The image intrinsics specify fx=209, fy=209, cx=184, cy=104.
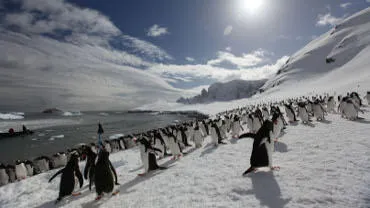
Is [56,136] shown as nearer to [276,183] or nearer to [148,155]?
[148,155]

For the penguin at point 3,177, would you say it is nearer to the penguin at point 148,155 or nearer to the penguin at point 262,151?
the penguin at point 148,155

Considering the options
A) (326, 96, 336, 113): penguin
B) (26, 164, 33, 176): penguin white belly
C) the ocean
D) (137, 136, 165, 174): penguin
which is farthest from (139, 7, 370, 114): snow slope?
(137, 136, 165, 174): penguin

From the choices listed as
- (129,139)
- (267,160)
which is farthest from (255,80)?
(267,160)

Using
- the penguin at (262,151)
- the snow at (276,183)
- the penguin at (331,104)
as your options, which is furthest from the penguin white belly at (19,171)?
the penguin at (331,104)

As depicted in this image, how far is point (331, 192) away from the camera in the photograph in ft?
13.0

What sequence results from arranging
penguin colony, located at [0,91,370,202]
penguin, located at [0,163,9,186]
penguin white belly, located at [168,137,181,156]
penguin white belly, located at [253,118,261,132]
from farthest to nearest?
penguin, located at [0,163,9,186] → penguin white belly, located at [253,118,261,132] → penguin white belly, located at [168,137,181,156] → penguin colony, located at [0,91,370,202]

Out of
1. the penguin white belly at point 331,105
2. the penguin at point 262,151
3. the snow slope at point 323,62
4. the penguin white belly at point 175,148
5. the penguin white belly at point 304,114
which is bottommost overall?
the penguin white belly at point 175,148

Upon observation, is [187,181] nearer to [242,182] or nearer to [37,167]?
[242,182]

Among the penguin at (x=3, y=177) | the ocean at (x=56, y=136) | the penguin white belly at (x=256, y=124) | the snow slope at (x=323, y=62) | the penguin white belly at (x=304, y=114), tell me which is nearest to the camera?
the penguin white belly at (x=304, y=114)

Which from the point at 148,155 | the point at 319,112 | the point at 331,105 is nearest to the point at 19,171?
the point at 148,155

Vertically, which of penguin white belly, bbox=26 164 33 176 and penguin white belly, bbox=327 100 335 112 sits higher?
penguin white belly, bbox=327 100 335 112

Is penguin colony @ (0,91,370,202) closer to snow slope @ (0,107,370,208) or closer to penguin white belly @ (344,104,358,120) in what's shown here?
penguin white belly @ (344,104,358,120)

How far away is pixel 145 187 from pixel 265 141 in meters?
3.76

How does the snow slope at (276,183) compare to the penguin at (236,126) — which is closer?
the snow slope at (276,183)
